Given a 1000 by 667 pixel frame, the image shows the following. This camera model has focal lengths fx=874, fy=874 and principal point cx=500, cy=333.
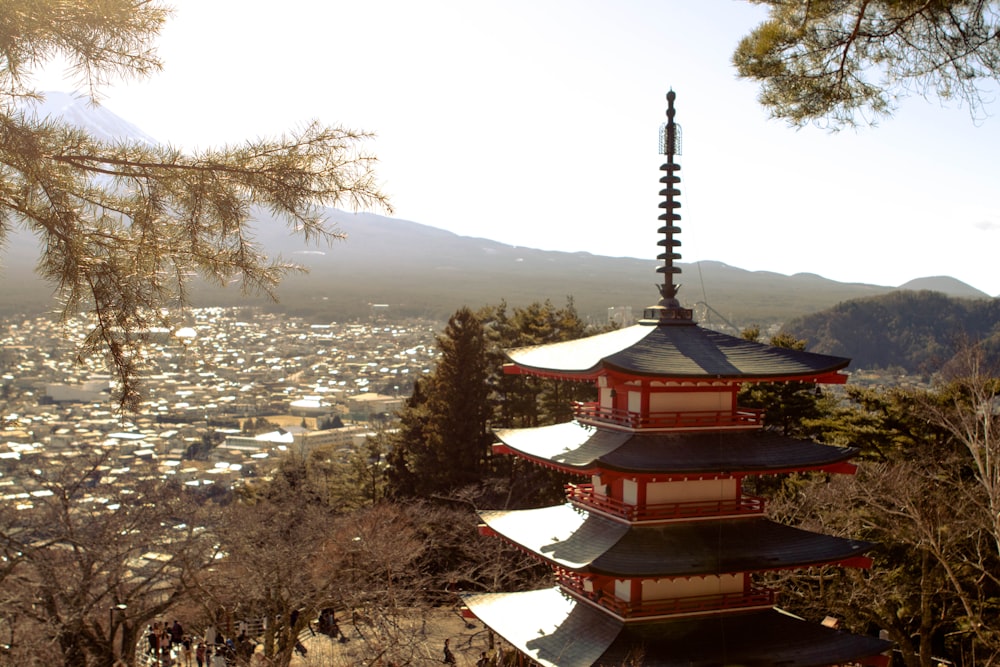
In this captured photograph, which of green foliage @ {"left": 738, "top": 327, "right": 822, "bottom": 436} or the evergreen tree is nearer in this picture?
green foliage @ {"left": 738, "top": 327, "right": 822, "bottom": 436}

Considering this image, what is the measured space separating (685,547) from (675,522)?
1.24 feet

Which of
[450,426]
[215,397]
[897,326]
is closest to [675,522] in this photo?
[450,426]

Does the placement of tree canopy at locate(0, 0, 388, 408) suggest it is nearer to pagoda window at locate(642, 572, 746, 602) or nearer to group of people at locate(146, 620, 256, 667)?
pagoda window at locate(642, 572, 746, 602)

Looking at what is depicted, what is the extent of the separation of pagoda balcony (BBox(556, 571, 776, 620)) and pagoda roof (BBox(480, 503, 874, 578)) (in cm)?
74

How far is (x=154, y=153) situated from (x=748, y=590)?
1000 cm

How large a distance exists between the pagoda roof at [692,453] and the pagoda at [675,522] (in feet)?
0.09

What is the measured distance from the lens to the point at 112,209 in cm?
575

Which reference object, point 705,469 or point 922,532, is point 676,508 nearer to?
point 705,469

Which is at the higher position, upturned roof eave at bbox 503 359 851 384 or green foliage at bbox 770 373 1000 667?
upturned roof eave at bbox 503 359 851 384

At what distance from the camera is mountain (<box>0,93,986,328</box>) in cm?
9956

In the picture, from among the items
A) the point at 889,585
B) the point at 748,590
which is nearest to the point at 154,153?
the point at 748,590

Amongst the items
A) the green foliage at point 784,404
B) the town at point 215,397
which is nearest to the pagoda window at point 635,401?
the town at point 215,397

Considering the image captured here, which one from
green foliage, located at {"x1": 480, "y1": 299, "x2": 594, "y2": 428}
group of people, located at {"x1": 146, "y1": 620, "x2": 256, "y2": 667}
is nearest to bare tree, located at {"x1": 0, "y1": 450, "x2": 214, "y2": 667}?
group of people, located at {"x1": 146, "y1": 620, "x2": 256, "y2": 667}

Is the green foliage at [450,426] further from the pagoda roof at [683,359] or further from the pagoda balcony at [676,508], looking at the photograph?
the pagoda balcony at [676,508]
